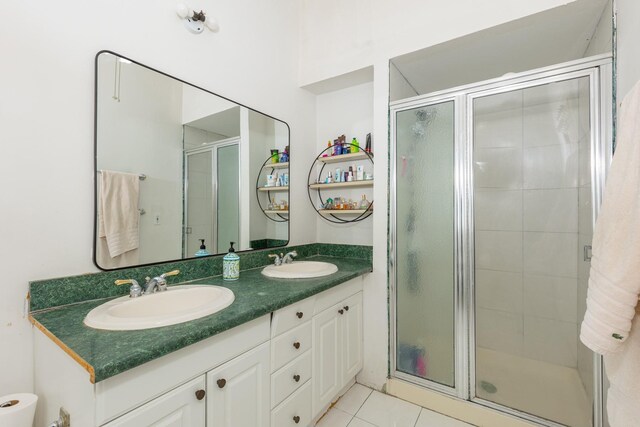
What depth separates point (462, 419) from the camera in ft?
5.43

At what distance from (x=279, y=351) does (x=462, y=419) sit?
128 centimetres

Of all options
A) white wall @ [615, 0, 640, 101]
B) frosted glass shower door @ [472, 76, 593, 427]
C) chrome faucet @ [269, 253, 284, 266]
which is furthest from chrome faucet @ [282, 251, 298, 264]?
white wall @ [615, 0, 640, 101]

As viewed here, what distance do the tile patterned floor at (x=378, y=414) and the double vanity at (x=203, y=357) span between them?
18cm

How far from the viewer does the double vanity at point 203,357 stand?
0.75m

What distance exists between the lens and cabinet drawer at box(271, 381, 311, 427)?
1254 millimetres

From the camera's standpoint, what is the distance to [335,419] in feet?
5.47

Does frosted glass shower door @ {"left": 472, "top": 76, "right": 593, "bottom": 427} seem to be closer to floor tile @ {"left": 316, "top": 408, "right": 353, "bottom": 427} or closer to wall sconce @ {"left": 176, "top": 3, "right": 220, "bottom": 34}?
floor tile @ {"left": 316, "top": 408, "right": 353, "bottom": 427}

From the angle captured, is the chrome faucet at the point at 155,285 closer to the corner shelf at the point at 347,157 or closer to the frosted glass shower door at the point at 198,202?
the frosted glass shower door at the point at 198,202

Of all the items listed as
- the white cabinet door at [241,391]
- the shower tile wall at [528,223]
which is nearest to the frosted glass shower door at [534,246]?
the shower tile wall at [528,223]

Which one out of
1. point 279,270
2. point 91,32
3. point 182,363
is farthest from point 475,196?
point 91,32

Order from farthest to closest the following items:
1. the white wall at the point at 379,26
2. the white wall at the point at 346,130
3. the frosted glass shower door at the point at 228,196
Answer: the white wall at the point at 346,130, the frosted glass shower door at the point at 228,196, the white wall at the point at 379,26

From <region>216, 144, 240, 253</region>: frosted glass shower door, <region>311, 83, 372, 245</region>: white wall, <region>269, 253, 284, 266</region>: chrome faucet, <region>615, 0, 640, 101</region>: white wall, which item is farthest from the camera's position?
<region>311, 83, 372, 245</region>: white wall

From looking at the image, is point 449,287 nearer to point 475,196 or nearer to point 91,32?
point 475,196

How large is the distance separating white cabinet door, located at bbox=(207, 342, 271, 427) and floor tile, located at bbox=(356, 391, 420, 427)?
81 cm
